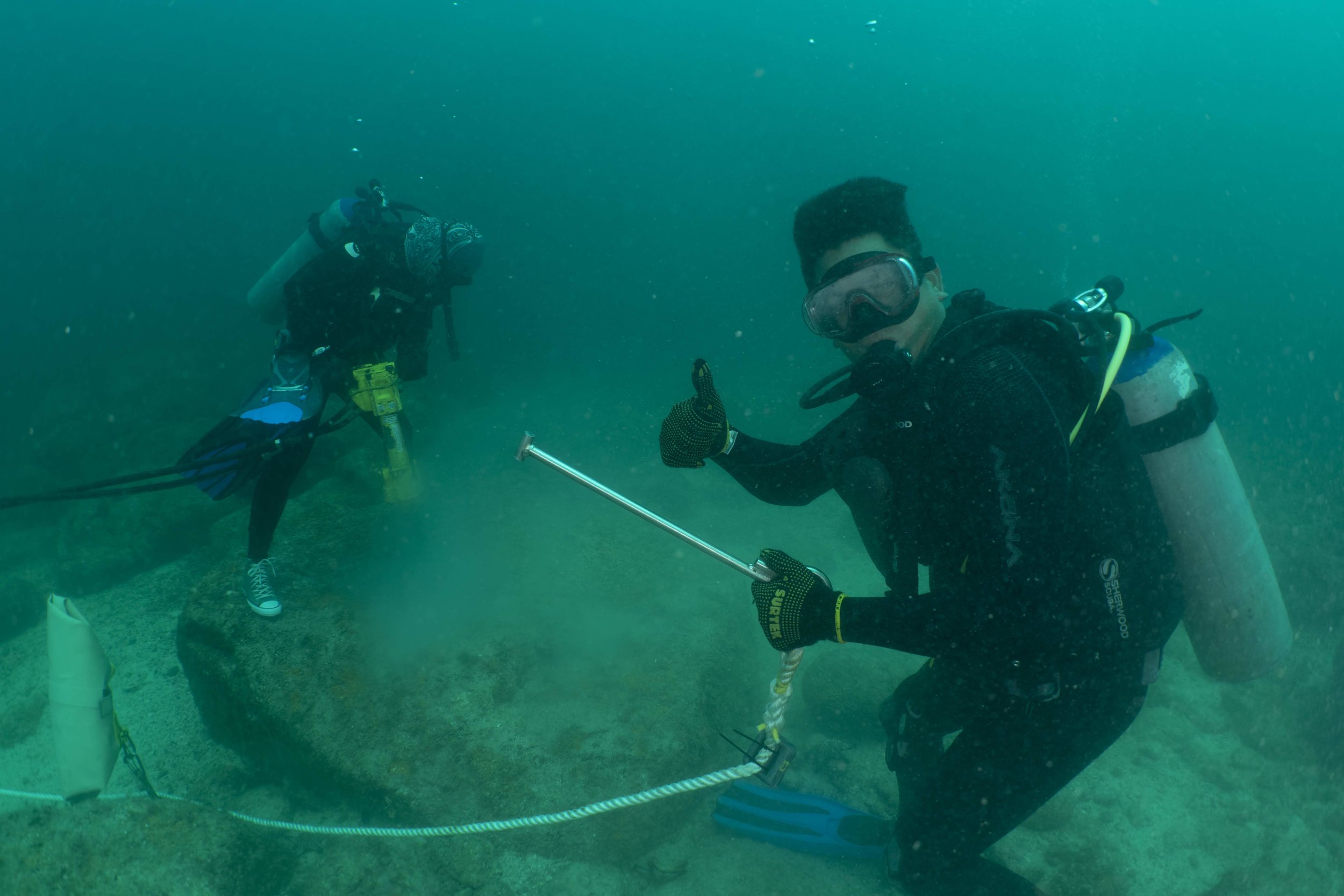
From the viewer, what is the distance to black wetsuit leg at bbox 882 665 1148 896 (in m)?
2.49

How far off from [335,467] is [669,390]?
1446cm

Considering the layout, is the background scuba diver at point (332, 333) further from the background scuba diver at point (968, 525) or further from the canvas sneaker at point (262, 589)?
the background scuba diver at point (968, 525)

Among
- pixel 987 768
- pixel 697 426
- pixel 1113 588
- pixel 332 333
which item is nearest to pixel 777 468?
pixel 697 426

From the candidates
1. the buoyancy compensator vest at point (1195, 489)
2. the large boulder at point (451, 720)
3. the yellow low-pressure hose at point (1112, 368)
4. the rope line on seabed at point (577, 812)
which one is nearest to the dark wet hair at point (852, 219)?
the buoyancy compensator vest at point (1195, 489)

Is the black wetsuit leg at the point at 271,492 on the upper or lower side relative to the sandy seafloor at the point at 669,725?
upper

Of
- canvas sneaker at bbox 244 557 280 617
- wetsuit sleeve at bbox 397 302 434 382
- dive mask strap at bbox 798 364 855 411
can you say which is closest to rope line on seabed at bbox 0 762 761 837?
canvas sneaker at bbox 244 557 280 617

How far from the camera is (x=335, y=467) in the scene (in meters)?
7.61

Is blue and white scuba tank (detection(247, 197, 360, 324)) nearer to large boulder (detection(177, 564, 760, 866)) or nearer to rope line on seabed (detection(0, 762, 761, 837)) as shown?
large boulder (detection(177, 564, 760, 866))

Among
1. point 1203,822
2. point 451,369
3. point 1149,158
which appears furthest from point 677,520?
point 1149,158

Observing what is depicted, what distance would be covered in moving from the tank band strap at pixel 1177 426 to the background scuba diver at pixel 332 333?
491 centimetres

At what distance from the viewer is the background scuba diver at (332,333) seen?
15.0 ft

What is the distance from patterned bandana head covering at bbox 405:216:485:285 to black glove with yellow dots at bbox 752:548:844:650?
4217 mm

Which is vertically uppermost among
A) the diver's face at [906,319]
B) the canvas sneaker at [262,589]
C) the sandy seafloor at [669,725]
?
the diver's face at [906,319]

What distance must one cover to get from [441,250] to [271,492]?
93.7 inches
